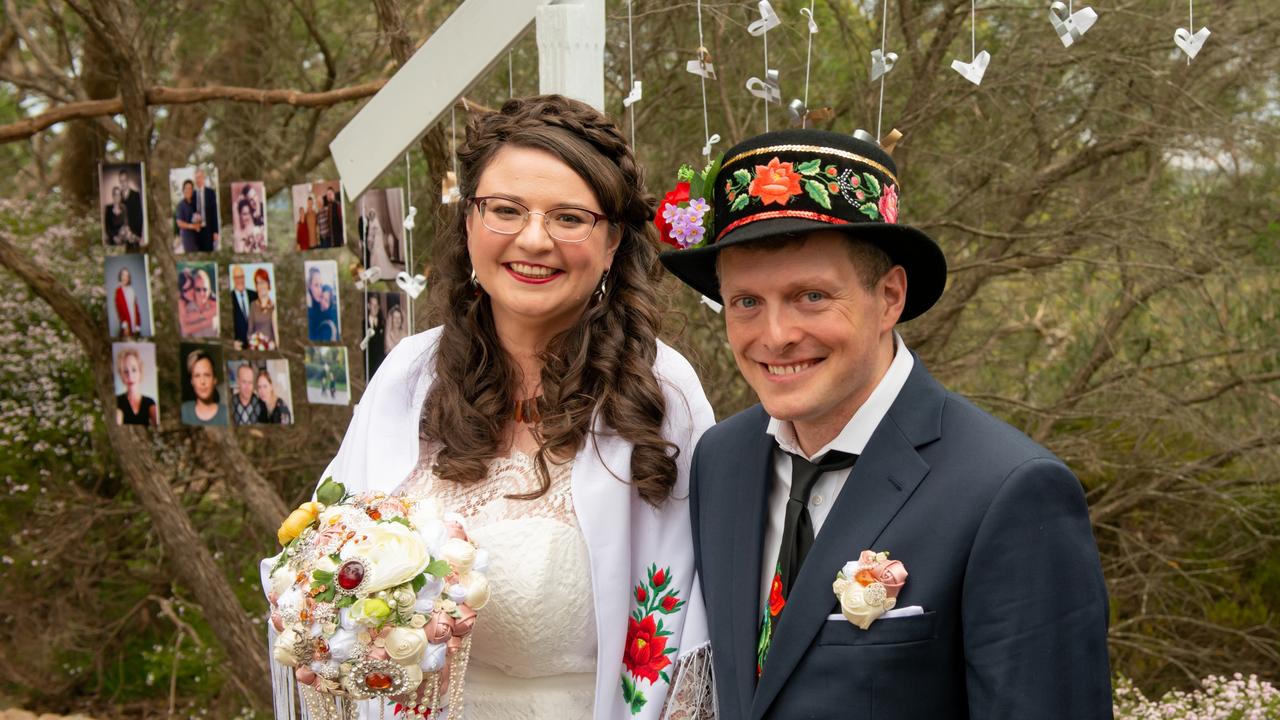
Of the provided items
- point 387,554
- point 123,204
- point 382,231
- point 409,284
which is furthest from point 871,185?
point 123,204

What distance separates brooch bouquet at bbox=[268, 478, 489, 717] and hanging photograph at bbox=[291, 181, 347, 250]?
8.11ft

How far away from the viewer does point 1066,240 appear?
4824mm

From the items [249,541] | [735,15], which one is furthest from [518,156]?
[249,541]

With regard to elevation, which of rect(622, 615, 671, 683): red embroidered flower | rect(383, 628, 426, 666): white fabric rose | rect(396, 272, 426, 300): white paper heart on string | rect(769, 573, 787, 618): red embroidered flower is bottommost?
rect(622, 615, 671, 683): red embroidered flower

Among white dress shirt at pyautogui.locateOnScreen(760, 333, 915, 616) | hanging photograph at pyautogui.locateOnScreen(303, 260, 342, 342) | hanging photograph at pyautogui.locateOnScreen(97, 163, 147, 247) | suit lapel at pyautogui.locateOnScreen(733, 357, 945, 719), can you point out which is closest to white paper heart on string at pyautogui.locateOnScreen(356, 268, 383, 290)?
hanging photograph at pyautogui.locateOnScreen(303, 260, 342, 342)

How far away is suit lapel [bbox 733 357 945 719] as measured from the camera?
71.4 inches

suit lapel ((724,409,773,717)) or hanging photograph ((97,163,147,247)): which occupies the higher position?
hanging photograph ((97,163,147,247))

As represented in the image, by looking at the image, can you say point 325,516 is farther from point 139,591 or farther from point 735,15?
point 139,591

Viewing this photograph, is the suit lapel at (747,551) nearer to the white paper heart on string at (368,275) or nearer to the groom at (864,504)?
the groom at (864,504)

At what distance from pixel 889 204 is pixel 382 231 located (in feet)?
8.40

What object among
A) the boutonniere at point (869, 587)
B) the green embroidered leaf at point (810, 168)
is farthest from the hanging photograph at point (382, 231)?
the boutonniere at point (869, 587)

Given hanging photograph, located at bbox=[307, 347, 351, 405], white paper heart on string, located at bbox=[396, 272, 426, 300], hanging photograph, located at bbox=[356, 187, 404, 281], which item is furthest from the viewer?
hanging photograph, located at bbox=[307, 347, 351, 405]

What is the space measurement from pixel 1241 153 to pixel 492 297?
11.6 ft

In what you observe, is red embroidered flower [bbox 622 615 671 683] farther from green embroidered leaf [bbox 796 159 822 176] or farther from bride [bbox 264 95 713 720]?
green embroidered leaf [bbox 796 159 822 176]
